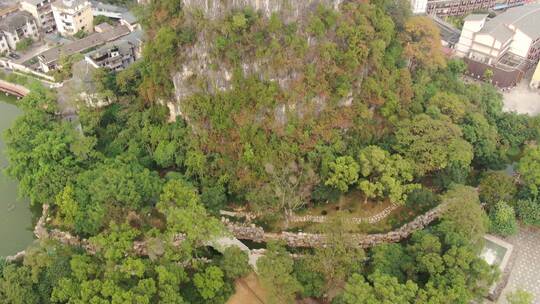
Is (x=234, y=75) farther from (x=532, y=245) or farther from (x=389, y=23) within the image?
(x=532, y=245)

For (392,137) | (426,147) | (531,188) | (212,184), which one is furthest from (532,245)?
(212,184)

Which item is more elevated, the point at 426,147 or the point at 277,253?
the point at 426,147

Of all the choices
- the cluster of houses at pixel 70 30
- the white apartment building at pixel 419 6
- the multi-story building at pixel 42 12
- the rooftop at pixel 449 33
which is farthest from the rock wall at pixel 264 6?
the multi-story building at pixel 42 12

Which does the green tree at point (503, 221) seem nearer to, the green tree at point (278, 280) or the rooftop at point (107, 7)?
the green tree at point (278, 280)

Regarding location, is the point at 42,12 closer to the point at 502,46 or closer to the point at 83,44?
the point at 83,44

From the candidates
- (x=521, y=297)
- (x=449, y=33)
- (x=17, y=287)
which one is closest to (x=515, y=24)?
(x=449, y=33)

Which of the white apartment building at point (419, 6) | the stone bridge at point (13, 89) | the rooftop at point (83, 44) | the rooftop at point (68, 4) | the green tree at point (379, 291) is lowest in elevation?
the stone bridge at point (13, 89)
